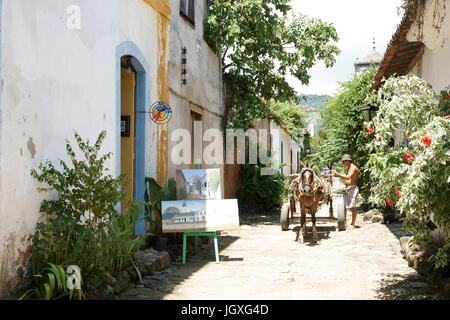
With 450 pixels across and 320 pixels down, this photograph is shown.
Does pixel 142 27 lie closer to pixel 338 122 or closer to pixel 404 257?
pixel 404 257

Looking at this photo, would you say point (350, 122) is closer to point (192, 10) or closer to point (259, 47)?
point (259, 47)

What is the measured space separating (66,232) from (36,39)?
77.4 inches

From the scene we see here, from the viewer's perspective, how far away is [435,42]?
290 inches

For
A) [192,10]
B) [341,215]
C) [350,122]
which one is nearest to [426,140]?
[341,215]

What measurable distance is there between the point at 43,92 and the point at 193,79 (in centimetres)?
A: 633

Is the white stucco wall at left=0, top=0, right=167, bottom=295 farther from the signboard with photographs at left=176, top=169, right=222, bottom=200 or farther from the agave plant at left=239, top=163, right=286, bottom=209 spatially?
the agave plant at left=239, top=163, right=286, bottom=209

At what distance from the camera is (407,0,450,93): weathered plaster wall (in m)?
6.74

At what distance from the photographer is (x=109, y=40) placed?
6.93 m

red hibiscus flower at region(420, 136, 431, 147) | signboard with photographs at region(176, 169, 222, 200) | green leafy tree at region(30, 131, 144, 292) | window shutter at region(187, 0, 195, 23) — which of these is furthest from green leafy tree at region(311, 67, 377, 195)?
green leafy tree at region(30, 131, 144, 292)

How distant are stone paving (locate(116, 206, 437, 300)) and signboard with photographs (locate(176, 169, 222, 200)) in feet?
3.21

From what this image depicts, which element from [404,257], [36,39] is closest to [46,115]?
[36,39]

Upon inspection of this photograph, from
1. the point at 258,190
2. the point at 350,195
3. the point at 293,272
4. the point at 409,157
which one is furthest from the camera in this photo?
the point at 258,190

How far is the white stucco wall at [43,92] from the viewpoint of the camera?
456 cm

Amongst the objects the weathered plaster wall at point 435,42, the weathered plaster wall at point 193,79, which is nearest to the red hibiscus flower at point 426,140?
the weathered plaster wall at point 435,42
